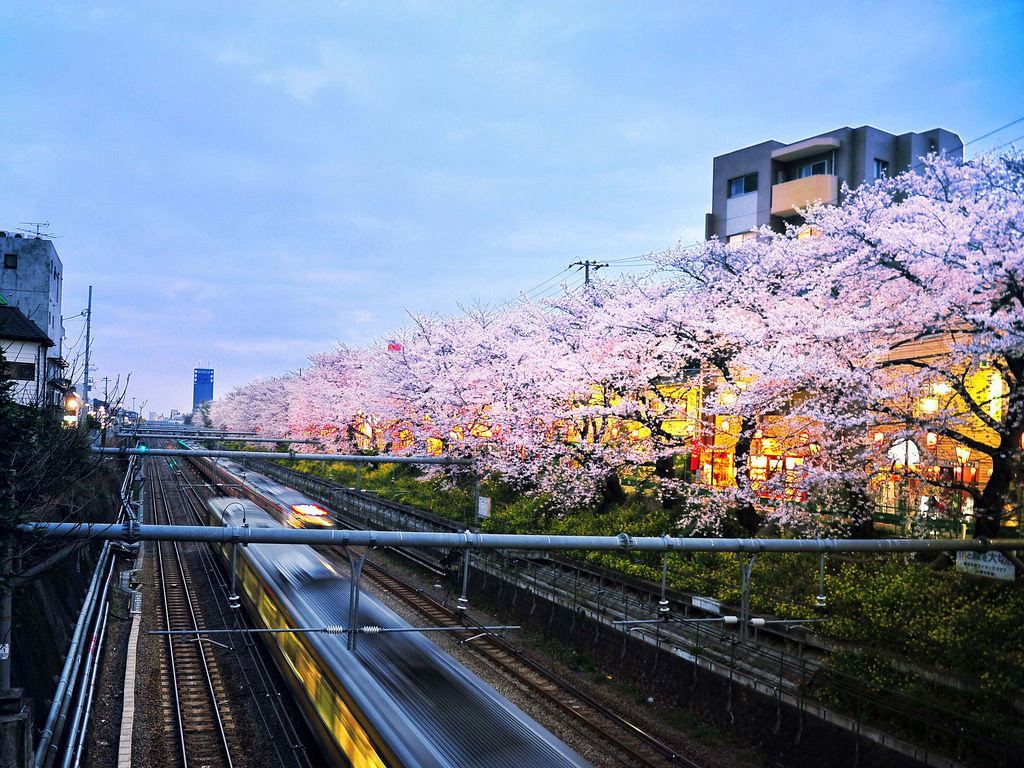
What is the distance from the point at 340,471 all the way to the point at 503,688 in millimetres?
34981

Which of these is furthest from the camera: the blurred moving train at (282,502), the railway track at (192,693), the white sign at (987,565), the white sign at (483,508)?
the blurred moving train at (282,502)

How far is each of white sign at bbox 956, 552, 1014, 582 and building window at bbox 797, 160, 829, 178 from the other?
88.3ft

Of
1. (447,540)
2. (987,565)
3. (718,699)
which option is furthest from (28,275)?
(987,565)

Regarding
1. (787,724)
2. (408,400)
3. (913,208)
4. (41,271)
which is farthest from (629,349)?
(41,271)

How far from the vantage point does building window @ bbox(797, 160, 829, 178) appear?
1367 inches

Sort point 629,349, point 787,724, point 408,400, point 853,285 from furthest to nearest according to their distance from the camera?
point 408,400
point 629,349
point 853,285
point 787,724

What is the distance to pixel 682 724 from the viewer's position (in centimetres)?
1240

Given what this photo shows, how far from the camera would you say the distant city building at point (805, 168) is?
110 ft

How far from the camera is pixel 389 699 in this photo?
301 inches

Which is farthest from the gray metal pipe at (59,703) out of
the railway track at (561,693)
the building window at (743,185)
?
the building window at (743,185)

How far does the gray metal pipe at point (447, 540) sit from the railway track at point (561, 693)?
3.90 feet

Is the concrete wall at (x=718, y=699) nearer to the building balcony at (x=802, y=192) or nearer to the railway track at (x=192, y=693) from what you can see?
the railway track at (x=192, y=693)

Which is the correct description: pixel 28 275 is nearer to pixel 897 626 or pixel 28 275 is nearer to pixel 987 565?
pixel 897 626

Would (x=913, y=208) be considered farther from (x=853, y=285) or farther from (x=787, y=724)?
(x=787, y=724)
